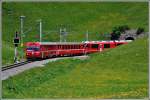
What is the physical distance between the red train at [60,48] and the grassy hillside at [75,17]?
35032 millimetres

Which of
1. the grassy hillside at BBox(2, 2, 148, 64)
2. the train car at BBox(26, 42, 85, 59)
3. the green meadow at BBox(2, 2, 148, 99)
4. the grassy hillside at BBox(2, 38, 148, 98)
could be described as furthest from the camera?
the grassy hillside at BBox(2, 2, 148, 64)

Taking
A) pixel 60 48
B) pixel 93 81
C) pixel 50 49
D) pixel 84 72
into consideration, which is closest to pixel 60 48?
pixel 60 48

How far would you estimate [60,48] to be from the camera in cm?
8306

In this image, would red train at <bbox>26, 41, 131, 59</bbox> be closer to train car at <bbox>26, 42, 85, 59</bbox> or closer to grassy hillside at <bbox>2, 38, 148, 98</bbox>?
train car at <bbox>26, 42, 85, 59</bbox>

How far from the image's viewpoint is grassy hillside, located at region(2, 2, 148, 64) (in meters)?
135

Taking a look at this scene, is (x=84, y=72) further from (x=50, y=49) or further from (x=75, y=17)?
(x=75, y=17)

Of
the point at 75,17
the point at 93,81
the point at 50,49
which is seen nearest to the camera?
the point at 93,81

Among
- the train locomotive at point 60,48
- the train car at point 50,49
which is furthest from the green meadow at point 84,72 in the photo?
the train locomotive at point 60,48

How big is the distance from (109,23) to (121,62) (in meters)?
90.1

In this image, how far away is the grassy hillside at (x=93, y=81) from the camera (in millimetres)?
33219

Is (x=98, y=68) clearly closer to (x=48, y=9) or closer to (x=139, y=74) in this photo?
(x=139, y=74)

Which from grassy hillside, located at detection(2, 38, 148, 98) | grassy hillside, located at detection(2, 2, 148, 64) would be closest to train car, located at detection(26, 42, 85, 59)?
grassy hillside, located at detection(2, 38, 148, 98)

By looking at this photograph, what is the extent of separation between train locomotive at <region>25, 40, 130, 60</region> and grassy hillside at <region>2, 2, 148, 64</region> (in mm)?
35037

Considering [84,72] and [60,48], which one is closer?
[84,72]
